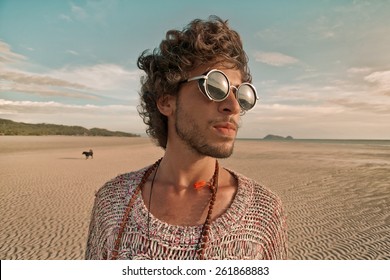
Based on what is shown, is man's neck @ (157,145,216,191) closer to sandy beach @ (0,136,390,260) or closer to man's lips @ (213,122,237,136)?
man's lips @ (213,122,237,136)

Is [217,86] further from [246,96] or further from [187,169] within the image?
[187,169]

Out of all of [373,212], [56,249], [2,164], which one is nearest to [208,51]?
[56,249]

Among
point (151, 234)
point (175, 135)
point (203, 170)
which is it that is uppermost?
point (175, 135)

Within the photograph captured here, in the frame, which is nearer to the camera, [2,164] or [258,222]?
[258,222]

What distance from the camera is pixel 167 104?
8.22 ft

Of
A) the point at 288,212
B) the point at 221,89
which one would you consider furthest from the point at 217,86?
the point at 288,212

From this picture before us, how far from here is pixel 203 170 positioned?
2.24 meters

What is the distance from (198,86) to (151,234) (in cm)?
100

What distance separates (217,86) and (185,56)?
0.45 metres

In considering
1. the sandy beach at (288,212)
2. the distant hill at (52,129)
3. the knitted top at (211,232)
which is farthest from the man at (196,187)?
the distant hill at (52,129)

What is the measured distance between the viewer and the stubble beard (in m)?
2.07

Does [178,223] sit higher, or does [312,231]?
[178,223]

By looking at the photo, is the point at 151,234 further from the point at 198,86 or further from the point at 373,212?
the point at 373,212

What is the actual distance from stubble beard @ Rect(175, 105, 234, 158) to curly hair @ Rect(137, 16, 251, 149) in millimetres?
294
